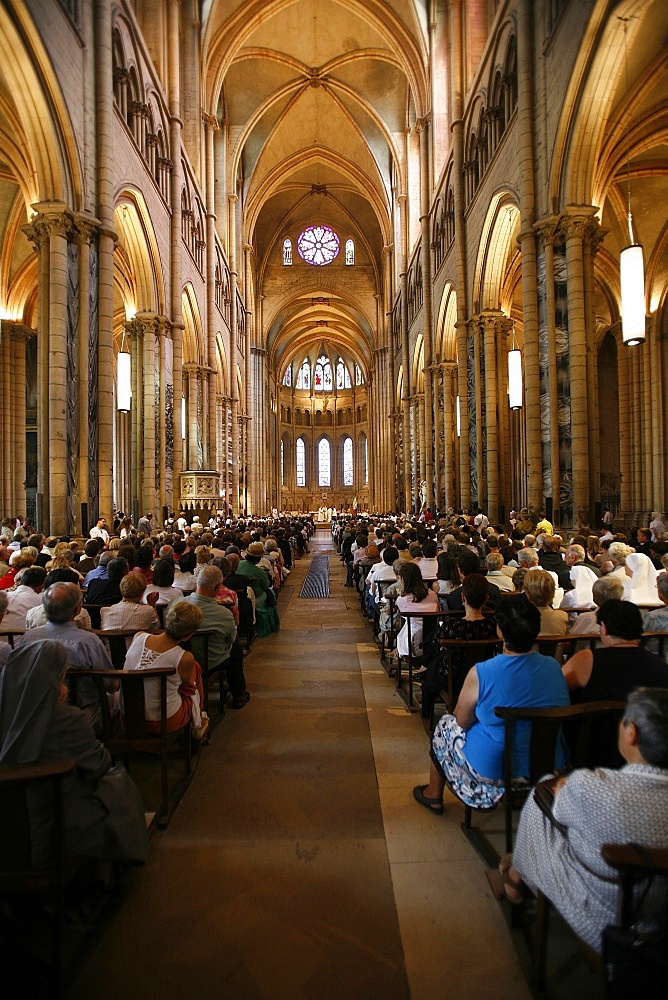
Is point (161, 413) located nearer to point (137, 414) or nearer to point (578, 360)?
point (137, 414)

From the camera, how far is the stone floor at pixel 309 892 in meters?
2.21

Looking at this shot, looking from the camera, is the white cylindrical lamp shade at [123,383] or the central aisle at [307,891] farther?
the white cylindrical lamp shade at [123,383]

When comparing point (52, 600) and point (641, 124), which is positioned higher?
point (641, 124)

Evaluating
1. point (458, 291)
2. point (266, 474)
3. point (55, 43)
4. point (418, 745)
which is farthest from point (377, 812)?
point (266, 474)

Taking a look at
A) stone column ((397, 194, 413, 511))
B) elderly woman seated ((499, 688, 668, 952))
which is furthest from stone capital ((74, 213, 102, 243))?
stone column ((397, 194, 413, 511))

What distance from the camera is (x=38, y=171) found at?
33.4ft

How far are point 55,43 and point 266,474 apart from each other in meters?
36.8

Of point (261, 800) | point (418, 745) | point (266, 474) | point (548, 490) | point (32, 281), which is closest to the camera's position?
point (261, 800)

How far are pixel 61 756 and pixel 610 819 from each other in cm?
195

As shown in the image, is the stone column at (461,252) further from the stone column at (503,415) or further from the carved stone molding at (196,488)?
the carved stone molding at (196,488)

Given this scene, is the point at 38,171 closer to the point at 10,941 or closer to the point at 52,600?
the point at 52,600

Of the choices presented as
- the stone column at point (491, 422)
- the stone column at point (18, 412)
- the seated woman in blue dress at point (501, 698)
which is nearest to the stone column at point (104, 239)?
the stone column at point (491, 422)

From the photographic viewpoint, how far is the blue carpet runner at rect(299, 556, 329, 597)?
1243 cm

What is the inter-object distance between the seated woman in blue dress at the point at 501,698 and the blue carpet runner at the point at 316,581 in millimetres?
9263
